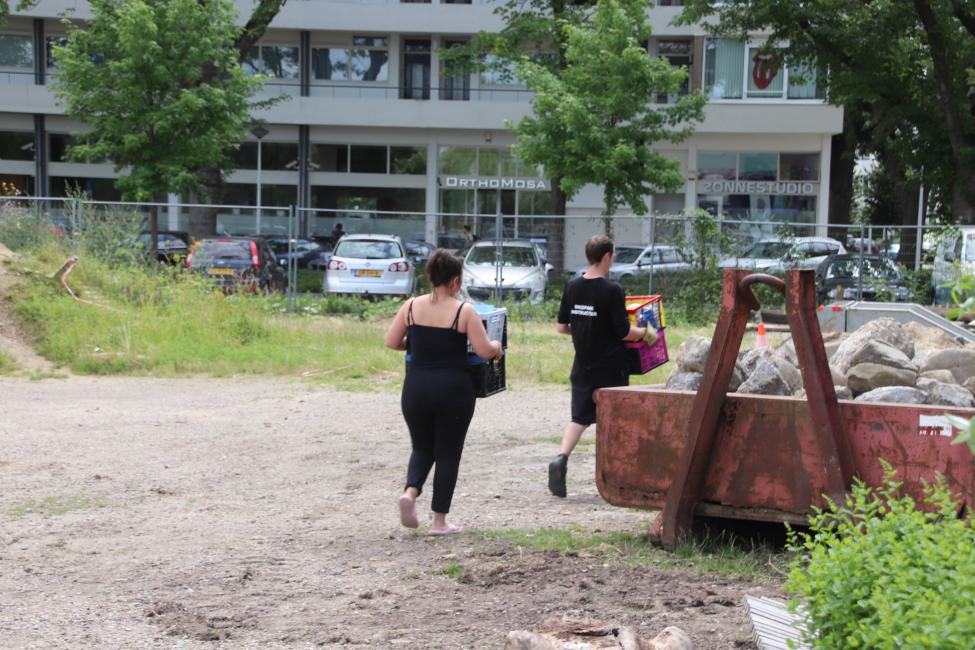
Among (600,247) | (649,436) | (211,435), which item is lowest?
(211,435)

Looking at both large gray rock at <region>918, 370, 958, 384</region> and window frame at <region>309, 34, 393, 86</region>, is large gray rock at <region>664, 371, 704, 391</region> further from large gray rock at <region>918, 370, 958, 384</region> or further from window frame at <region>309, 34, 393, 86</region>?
window frame at <region>309, 34, 393, 86</region>

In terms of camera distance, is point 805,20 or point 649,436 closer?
point 649,436

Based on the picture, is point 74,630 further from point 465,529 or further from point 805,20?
point 805,20

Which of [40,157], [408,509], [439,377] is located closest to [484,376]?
[439,377]

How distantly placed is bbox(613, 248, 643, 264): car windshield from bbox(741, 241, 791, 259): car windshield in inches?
87.4

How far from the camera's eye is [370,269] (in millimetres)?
24266

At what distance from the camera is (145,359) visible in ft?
49.8

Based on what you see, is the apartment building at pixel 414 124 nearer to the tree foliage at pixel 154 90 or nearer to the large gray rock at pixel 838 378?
the tree foliage at pixel 154 90

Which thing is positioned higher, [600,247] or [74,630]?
[600,247]

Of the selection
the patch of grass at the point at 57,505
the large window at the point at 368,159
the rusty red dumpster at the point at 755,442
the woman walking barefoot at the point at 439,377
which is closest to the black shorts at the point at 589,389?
the woman walking barefoot at the point at 439,377

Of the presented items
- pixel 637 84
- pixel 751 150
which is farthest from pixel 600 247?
pixel 751 150

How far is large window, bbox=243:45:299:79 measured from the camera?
43844 millimetres

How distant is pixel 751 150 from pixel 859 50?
15060mm

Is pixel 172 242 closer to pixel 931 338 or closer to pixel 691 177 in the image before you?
pixel 691 177
